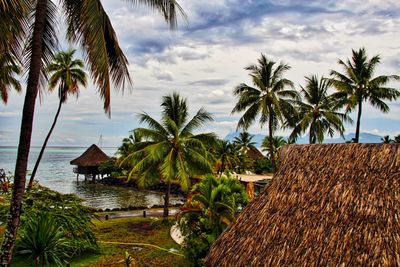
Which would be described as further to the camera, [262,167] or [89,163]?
[89,163]

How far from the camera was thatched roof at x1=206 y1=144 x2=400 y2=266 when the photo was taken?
6230 mm

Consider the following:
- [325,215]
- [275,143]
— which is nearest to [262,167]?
[275,143]

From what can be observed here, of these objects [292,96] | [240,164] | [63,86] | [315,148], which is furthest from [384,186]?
[240,164]

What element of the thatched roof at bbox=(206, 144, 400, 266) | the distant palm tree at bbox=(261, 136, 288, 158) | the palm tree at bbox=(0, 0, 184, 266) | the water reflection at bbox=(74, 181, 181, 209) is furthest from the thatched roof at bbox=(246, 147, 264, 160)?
the palm tree at bbox=(0, 0, 184, 266)

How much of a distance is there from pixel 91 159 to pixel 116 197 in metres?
13.8

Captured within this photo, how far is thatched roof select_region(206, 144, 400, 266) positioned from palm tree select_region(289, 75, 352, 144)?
17.1 metres

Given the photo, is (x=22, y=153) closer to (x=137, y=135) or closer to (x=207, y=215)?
(x=207, y=215)

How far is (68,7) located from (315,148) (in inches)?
274

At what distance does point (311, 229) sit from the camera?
275 inches

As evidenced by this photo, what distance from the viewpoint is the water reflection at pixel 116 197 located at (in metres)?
29.6

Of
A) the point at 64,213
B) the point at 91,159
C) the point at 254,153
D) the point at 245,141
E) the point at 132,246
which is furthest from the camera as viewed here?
the point at 254,153

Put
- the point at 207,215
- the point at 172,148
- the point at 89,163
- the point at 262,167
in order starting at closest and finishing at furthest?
1. the point at 207,215
2. the point at 172,148
3. the point at 262,167
4. the point at 89,163

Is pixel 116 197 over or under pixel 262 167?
under

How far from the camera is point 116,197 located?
33.8m
